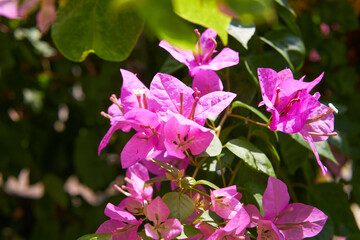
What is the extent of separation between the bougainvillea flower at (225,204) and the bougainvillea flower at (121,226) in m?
0.07

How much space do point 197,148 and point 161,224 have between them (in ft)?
0.24

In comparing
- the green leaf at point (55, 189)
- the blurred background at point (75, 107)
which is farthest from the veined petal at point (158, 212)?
the green leaf at point (55, 189)

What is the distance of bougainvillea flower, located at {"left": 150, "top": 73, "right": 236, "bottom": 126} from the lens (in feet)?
1.27

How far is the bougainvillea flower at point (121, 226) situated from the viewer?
1.27ft

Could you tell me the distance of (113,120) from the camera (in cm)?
42

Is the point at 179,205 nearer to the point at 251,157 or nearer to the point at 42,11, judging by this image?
the point at 251,157

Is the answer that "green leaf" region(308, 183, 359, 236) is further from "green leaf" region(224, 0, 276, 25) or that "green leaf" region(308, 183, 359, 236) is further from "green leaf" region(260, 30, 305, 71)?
"green leaf" region(224, 0, 276, 25)

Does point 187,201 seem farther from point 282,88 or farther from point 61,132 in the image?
point 61,132

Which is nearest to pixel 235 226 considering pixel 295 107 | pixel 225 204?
pixel 225 204

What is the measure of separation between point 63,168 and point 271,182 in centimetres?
80

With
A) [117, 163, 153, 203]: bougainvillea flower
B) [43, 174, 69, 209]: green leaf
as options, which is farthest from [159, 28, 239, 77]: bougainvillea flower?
[43, 174, 69, 209]: green leaf

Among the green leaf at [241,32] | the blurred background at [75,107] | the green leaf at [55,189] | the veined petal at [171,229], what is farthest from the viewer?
the green leaf at [55,189]

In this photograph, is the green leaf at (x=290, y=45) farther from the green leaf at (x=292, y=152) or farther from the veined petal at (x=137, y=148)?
the veined petal at (x=137, y=148)

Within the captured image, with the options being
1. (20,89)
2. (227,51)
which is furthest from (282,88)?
(20,89)
